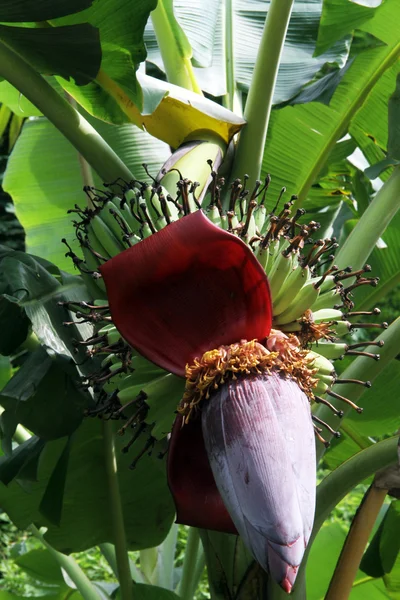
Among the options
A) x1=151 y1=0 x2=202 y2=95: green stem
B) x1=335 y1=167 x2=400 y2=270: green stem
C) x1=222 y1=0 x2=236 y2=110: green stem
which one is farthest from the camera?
x1=222 y1=0 x2=236 y2=110: green stem

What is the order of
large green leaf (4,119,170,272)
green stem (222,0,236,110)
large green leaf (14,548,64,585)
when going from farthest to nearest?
large green leaf (14,548,64,585) → large green leaf (4,119,170,272) → green stem (222,0,236,110)

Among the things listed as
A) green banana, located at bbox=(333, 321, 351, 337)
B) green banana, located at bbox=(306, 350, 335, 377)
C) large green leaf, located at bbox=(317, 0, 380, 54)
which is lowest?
green banana, located at bbox=(306, 350, 335, 377)

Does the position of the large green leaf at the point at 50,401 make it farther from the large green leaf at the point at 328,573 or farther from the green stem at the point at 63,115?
the large green leaf at the point at 328,573

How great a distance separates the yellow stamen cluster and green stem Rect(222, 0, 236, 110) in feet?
2.18

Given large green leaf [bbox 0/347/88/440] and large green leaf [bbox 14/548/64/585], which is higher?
large green leaf [bbox 0/347/88/440]

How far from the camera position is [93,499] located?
1262mm

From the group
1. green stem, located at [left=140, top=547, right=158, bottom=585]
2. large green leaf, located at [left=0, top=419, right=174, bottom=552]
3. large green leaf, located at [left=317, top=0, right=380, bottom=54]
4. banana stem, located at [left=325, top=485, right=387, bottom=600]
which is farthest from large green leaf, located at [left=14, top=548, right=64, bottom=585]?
large green leaf, located at [left=317, top=0, right=380, bottom=54]

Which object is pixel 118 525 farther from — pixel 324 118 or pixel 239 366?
pixel 324 118

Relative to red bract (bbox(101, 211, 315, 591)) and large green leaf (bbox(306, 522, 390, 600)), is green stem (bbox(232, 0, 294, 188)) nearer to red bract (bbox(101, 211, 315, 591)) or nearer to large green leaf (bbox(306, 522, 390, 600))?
red bract (bbox(101, 211, 315, 591))

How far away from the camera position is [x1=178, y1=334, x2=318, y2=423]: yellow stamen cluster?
675 millimetres

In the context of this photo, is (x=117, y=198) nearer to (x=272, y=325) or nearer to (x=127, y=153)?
(x=272, y=325)

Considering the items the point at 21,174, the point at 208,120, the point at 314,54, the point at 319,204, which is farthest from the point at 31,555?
the point at 314,54

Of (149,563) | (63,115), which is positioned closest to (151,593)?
(149,563)

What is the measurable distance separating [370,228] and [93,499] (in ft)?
2.18
